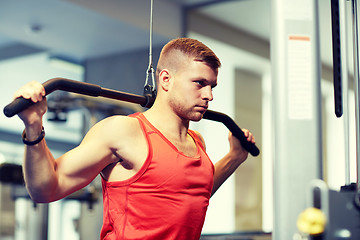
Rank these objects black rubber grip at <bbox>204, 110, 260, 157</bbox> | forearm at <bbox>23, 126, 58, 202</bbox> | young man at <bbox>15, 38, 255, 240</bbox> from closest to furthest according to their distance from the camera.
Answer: forearm at <bbox>23, 126, 58, 202</bbox> → young man at <bbox>15, 38, 255, 240</bbox> → black rubber grip at <bbox>204, 110, 260, 157</bbox>

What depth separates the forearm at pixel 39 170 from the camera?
1336 millimetres

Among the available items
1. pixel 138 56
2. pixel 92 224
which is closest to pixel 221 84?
pixel 138 56

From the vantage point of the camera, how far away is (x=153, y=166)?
156 centimetres

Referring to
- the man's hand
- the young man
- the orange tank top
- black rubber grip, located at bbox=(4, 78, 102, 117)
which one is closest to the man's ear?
the young man

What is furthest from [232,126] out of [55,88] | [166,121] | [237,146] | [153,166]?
[55,88]

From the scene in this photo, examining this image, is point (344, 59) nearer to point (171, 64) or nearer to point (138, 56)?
point (171, 64)

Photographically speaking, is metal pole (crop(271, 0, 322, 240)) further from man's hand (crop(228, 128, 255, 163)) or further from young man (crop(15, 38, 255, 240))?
man's hand (crop(228, 128, 255, 163))

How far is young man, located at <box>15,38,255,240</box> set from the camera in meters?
1.50

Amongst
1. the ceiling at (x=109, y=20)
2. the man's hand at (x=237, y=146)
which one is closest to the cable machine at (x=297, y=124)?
the man's hand at (x=237, y=146)

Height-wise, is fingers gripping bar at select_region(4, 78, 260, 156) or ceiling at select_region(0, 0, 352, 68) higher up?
A: ceiling at select_region(0, 0, 352, 68)

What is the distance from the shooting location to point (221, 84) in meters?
5.54

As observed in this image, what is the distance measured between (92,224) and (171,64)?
3.26 metres

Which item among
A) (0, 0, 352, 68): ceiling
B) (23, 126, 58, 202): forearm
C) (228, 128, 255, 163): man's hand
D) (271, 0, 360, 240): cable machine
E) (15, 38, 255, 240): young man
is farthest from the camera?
(0, 0, 352, 68): ceiling

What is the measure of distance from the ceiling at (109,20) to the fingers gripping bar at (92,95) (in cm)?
280
